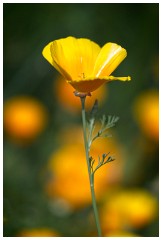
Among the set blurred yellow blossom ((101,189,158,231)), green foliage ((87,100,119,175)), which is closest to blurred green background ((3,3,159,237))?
blurred yellow blossom ((101,189,158,231))

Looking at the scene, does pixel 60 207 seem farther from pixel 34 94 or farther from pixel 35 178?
pixel 34 94

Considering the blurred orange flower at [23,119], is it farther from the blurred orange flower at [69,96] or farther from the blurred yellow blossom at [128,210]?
the blurred yellow blossom at [128,210]

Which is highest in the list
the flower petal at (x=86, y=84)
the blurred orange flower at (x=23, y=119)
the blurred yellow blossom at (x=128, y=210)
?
the blurred orange flower at (x=23, y=119)

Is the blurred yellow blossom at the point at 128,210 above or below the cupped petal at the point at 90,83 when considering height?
below

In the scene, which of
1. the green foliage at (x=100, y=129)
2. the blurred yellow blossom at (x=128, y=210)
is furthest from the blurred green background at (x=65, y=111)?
the green foliage at (x=100, y=129)

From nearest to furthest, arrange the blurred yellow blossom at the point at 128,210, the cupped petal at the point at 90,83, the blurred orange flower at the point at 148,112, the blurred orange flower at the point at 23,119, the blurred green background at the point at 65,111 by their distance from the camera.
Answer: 1. the cupped petal at the point at 90,83
2. the blurred yellow blossom at the point at 128,210
3. the blurred green background at the point at 65,111
4. the blurred orange flower at the point at 148,112
5. the blurred orange flower at the point at 23,119

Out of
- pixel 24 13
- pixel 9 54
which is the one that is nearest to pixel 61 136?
pixel 9 54

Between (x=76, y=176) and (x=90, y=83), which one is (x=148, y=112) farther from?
(x=90, y=83)

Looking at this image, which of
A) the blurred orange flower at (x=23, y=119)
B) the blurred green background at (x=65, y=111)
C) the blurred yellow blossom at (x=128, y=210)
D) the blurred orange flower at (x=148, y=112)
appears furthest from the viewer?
the blurred orange flower at (x=23, y=119)

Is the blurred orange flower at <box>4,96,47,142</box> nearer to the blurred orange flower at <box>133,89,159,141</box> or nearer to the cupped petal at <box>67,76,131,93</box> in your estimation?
the blurred orange flower at <box>133,89,159,141</box>

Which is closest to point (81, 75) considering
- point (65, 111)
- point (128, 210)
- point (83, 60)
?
point (83, 60)
